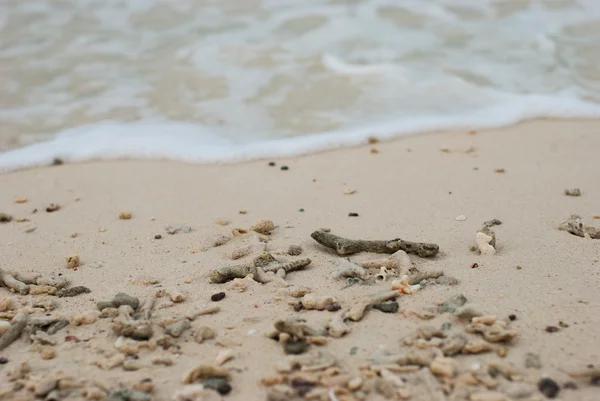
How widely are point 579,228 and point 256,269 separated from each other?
135cm

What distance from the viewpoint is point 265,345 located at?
6.53 feet

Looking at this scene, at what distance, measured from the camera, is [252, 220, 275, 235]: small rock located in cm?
297

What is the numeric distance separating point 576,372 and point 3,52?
5.80m

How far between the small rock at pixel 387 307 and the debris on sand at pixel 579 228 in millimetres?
1045

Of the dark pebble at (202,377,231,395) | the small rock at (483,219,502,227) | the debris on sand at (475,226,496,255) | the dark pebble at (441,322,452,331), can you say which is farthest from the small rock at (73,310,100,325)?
the small rock at (483,219,502,227)

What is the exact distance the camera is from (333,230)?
297 cm

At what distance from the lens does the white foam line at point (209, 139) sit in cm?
409

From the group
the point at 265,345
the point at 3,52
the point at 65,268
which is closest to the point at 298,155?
the point at 65,268

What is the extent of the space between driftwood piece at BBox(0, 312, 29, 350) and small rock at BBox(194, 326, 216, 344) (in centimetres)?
57

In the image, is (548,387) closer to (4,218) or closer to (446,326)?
(446,326)

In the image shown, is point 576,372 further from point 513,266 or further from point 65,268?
point 65,268

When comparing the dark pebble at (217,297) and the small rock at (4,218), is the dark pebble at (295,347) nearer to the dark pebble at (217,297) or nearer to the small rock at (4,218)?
the dark pebble at (217,297)

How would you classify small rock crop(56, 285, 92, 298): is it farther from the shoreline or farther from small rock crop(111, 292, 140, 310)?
the shoreline

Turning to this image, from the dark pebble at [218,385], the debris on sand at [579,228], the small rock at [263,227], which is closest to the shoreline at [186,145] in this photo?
the small rock at [263,227]
